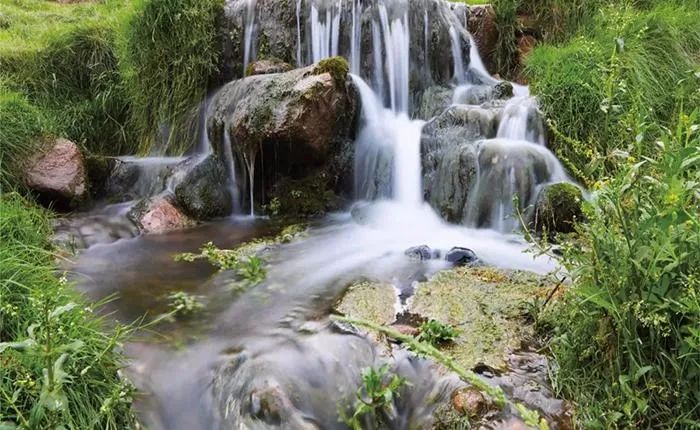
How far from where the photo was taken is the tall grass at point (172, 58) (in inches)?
234

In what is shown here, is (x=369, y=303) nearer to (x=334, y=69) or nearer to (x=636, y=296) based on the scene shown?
(x=636, y=296)

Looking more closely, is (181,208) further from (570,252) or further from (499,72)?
(499,72)

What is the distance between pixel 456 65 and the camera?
659cm

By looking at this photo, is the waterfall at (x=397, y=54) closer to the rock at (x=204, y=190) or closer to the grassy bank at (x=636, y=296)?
the rock at (x=204, y=190)

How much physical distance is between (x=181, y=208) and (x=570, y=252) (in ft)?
12.7

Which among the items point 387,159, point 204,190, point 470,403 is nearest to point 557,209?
point 387,159

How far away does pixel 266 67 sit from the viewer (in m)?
5.90

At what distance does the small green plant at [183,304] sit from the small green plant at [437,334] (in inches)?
54.1

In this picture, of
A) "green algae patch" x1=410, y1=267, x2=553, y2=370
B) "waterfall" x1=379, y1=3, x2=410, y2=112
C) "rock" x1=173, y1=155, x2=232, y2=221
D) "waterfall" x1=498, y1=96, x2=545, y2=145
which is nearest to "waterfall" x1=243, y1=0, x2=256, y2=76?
"waterfall" x1=379, y1=3, x2=410, y2=112

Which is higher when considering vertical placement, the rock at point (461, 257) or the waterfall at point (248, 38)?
the waterfall at point (248, 38)

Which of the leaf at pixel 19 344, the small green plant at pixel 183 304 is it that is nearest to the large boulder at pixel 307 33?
the small green plant at pixel 183 304

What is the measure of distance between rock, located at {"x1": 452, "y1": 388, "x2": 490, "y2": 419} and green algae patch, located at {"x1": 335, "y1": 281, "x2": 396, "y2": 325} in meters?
0.75

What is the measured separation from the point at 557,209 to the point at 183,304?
297 cm

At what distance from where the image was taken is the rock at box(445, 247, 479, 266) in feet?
12.0
